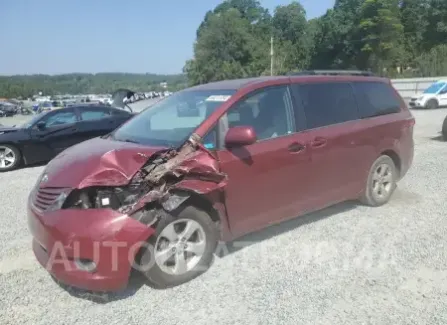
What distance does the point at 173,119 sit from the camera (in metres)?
4.40

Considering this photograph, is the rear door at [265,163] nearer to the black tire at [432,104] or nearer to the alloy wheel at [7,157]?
the alloy wheel at [7,157]

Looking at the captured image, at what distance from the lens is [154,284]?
356 centimetres

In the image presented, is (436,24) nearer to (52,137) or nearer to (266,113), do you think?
(52,137)

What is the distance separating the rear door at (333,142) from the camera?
4.51 m

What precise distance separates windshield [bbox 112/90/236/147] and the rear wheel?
606cm

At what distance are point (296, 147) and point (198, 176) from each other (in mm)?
1187

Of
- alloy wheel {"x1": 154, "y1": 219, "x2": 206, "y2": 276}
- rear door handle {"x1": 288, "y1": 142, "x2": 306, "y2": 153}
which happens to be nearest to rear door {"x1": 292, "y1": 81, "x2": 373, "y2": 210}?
rear door handle {"x1": 288, "y1": 142, "x2": 306, "y2": 153}

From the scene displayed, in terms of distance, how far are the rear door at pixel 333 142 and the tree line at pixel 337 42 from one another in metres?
41.5

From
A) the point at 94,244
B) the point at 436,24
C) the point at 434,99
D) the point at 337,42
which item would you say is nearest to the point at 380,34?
the point at 436,24

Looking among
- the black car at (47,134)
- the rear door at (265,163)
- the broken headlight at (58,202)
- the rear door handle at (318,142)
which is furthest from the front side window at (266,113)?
the black car at (47,134)

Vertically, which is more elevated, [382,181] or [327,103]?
[327,103]

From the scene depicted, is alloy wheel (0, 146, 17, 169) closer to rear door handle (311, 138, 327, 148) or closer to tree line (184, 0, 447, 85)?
rear door handle (311, 138, 327, 148)

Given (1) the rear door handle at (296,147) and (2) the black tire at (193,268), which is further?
(1) the rear door handle at (296,147)

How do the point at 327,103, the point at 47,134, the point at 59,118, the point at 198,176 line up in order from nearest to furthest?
the point at 198,176 → the point at 327,103 → the point at 47,134 → the point at 59,118
